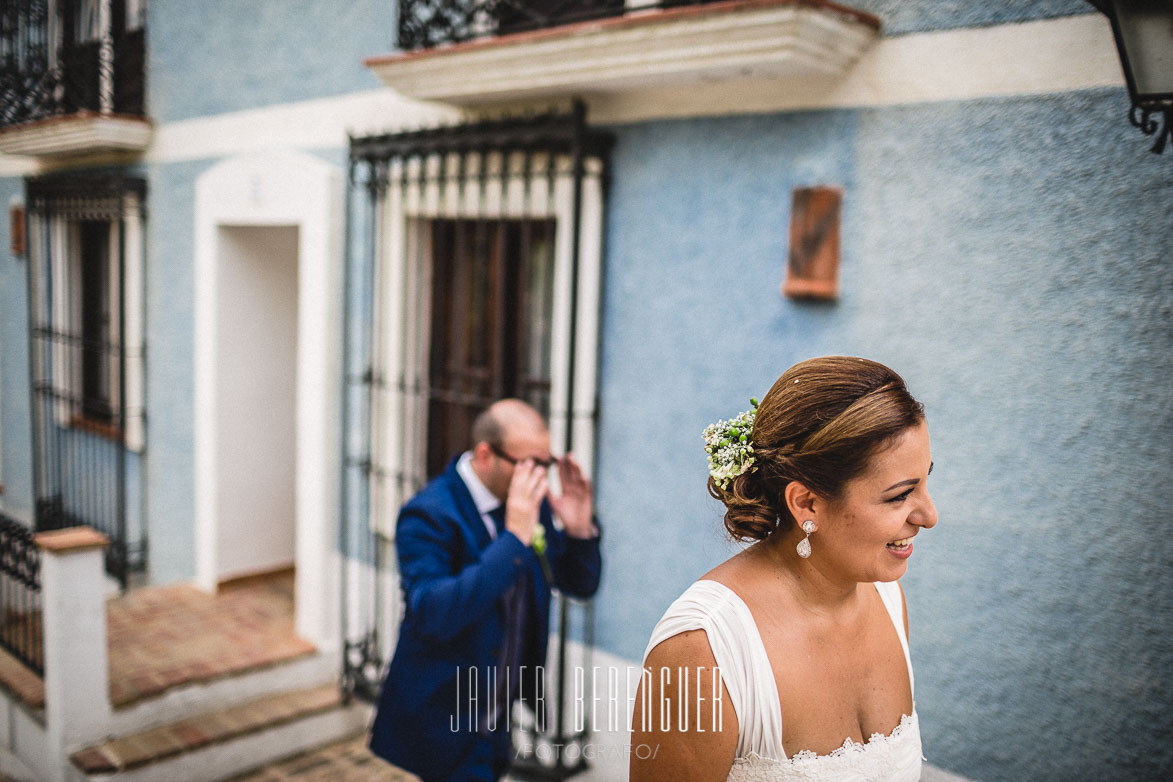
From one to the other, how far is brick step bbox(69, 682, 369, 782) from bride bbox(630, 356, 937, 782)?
3790mm

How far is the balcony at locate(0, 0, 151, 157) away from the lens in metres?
7.28

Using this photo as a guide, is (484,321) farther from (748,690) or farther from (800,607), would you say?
(748,690)

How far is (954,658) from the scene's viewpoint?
324 centimetres

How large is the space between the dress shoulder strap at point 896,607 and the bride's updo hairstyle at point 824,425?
428mm

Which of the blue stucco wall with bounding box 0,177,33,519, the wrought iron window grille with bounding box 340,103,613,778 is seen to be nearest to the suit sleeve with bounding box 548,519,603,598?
the wrought iron window grille with bounding box 340,103,613,778

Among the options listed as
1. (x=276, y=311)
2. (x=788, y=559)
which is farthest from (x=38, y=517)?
(x=788, y=559)

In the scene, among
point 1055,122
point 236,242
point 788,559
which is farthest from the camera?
point 236,242

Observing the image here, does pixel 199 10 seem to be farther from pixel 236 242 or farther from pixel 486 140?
pixel 486 140

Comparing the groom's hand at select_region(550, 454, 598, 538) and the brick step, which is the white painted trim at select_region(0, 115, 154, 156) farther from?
Answer: the groom's hand at select_region(550, 454, 598, 538)

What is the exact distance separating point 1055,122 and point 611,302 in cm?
202

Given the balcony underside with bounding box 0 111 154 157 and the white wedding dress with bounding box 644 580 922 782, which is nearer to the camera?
the white wedding dress with bounding box 644 580 922 782

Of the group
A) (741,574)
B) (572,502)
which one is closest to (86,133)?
(572,502)

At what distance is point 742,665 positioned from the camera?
5.88ft

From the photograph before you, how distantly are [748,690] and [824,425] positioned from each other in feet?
1.81
